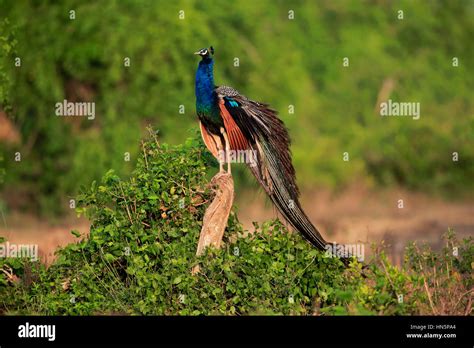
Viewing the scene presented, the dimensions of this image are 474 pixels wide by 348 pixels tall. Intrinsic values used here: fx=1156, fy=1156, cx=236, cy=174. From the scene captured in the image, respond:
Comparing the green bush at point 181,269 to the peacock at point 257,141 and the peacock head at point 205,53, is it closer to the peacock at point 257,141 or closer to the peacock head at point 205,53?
the peacock at point 257,141

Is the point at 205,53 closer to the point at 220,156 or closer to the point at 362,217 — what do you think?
the point at 220,156

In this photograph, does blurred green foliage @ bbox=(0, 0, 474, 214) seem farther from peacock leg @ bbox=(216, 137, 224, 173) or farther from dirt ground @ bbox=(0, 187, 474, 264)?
peacock leg @ bbox=(216, 137, 224, 173)

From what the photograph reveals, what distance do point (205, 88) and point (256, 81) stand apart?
23.5ft

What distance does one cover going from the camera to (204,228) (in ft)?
34.1

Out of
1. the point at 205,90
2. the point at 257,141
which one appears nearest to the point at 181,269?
the point at 257,141

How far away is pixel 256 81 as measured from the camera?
59.1 ft

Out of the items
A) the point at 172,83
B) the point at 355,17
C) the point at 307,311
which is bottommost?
the point at 307,311

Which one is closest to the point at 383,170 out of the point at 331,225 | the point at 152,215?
the point at 331,225

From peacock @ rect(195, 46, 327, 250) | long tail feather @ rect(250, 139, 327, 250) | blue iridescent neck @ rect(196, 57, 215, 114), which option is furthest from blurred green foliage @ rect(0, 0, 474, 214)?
long tail feather @ rect(250, 139, 327, 250)

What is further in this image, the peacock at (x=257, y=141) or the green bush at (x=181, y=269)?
the peacock at (x=257, y=141)

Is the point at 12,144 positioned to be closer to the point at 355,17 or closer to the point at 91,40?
the point at 91,40

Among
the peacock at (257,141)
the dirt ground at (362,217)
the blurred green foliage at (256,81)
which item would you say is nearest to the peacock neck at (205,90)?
the peacock at (257,141)

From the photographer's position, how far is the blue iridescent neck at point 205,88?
10875mm

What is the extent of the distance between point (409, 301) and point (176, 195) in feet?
7.59
